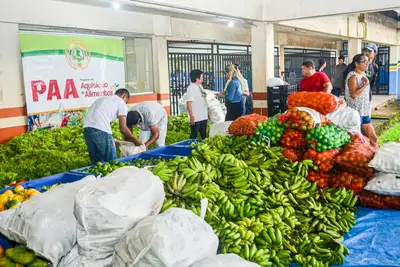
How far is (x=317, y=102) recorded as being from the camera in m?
5.21

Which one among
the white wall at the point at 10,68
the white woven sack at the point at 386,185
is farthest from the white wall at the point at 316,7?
the white wall at the point at 10,68

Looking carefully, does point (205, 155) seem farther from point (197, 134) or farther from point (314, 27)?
point (314, 27)

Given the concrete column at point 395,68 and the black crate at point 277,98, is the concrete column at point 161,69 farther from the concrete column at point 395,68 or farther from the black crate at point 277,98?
the concrete column at point 395,68

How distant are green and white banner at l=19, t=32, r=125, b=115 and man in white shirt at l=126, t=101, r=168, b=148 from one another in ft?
8.58

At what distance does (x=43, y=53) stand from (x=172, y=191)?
605 centimetres

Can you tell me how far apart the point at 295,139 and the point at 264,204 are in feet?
4.37

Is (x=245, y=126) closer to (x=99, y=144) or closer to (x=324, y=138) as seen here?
(x=324, y=138)

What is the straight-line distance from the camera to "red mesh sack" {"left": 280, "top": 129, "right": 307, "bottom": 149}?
4.87 meters

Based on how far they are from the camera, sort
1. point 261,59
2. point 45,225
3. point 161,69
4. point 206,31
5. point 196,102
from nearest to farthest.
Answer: point 45,225, point 196,102, point 261,59, point 161,69, point 206,31

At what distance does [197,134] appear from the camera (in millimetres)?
8492

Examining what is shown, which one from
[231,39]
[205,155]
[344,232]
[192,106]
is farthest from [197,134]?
[231,39]

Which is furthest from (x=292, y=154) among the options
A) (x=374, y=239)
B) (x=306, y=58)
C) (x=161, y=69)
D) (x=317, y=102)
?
(x=306, y=58)

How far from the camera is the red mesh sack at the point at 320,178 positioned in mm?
4691

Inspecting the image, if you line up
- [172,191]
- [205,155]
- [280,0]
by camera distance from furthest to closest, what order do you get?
[280,0] < [205,155] < [172,191]
